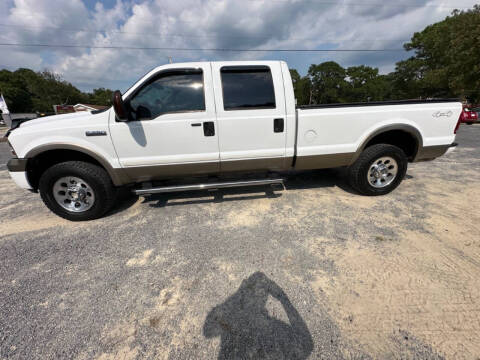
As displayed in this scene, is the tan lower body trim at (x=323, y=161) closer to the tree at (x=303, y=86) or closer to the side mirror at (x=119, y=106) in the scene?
the side mirror at (x=119, y=106)

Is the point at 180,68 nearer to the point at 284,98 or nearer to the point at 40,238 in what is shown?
the point at 284,98

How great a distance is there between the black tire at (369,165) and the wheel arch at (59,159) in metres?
3.50

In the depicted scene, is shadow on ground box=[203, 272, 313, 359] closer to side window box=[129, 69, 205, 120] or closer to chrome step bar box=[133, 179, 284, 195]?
chrome step bar box=[133, 179, 284, 195]

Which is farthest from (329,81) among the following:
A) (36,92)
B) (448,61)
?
(36,92)

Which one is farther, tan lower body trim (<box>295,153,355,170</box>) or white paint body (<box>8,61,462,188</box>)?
tan lower body trim (<box>295,153,355,170</box>)

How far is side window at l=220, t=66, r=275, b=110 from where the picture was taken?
2.86m

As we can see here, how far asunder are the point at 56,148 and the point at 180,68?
6.22 feet

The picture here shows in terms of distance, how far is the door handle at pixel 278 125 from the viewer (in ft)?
9.66

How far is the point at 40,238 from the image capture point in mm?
2779

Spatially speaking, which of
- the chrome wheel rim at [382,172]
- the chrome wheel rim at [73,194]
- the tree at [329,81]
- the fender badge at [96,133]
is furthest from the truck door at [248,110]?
the tree at [329,81]

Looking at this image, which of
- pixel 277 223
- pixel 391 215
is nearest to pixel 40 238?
pixel 277 223

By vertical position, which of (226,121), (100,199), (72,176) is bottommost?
(100,199)

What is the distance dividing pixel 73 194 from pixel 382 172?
15.6 feet

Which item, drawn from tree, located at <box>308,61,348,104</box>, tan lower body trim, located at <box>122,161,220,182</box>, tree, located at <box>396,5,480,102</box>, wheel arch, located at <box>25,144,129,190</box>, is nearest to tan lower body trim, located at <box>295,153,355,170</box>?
tan lower body trim, located at <box>122,161,220,182</box>
